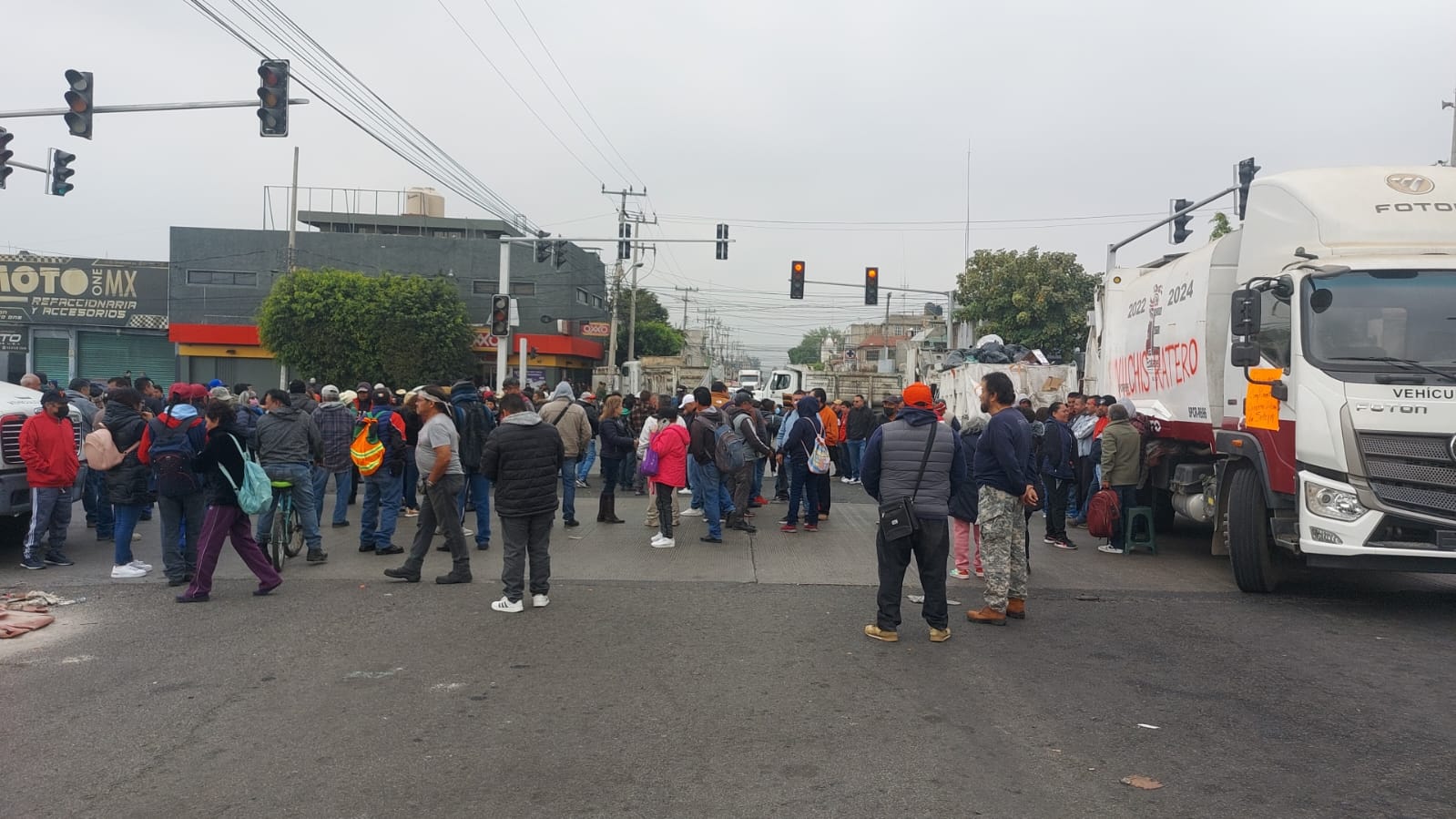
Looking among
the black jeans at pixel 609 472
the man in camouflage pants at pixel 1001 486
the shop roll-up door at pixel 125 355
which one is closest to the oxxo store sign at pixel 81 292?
the shop roll-up door at pixel 125 355

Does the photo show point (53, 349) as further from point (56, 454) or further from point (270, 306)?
point (56, 454)

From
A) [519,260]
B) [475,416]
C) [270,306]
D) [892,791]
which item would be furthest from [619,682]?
[519,260]

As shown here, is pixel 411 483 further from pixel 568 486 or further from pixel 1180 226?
pixel 1180 226

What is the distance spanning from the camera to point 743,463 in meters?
12.4

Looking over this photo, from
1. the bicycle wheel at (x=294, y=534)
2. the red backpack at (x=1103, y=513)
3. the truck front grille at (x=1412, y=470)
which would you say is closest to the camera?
the truck front grille at (x=1412, y=470)

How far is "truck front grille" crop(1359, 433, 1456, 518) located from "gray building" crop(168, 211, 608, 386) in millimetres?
40040

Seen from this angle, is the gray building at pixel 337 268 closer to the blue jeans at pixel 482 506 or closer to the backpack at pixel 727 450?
the backpack at pixel 727 450

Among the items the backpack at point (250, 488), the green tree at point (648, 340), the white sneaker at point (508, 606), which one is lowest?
the white sneaker at point (508, 606)

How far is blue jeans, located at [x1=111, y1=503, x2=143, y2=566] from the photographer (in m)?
9.55

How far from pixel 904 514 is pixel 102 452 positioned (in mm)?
7301

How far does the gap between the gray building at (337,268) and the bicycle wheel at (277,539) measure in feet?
118

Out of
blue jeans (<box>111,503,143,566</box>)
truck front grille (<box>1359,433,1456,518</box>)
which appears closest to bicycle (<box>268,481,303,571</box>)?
blue jeans (<box>111,503,143,566</box>)

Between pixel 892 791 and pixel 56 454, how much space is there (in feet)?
29.5

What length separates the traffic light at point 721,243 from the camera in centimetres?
2739
